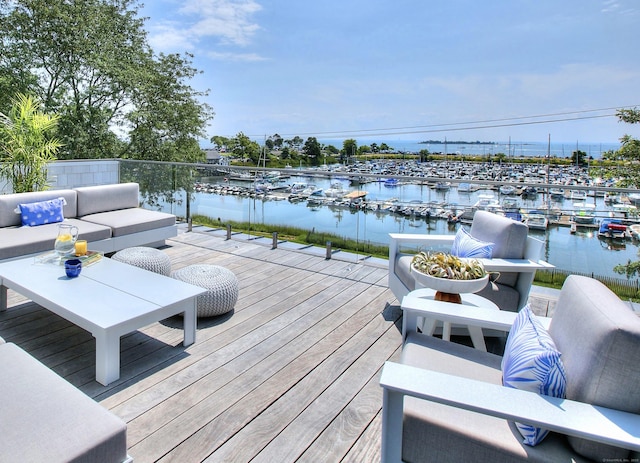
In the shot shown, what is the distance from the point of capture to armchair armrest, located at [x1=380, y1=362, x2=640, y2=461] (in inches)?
44.4

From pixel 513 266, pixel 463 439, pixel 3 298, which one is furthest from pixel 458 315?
pixel 3 298

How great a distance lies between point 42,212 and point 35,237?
0.64m

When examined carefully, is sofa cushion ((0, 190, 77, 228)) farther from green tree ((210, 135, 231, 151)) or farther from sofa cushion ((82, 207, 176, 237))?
green tree ((210, 135, 231, 151))

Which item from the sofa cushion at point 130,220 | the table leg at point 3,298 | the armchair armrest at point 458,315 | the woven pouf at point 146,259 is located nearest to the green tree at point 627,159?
the sofa cushion at point 130,220

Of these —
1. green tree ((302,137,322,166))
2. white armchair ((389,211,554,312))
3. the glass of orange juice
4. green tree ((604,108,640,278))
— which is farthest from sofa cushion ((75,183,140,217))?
green tree ((604,108,640,278))

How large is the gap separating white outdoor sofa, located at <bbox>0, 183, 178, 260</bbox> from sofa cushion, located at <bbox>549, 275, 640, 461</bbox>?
4386 millimetres

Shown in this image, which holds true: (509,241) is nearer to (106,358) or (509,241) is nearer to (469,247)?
(469,247)

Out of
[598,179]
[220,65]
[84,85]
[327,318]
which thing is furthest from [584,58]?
[327,318]

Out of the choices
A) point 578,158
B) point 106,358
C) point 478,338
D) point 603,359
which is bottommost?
point 106,358

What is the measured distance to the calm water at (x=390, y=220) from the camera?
12.1 feet

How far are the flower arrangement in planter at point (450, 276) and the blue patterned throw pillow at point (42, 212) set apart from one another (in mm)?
4161

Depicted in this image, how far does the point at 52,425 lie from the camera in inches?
53.4

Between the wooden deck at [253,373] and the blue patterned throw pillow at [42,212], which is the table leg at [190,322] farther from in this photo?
the blue patterned throw pillow at [42,212]

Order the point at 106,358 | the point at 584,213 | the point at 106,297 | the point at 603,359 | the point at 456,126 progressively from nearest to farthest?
1. the point at 603,359
2. the point at 106,358
3. the point at 106,297
4. the point at 584,213
5. the point at 456,126
